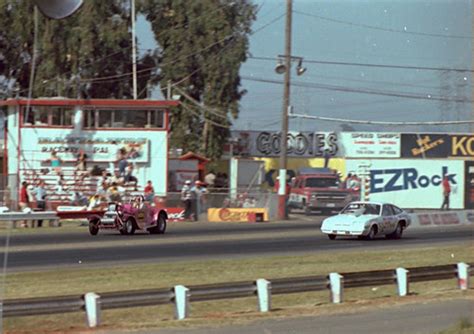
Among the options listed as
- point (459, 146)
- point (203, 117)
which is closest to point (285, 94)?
point (459, 146)

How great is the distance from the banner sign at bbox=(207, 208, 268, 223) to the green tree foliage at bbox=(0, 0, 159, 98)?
8.37m

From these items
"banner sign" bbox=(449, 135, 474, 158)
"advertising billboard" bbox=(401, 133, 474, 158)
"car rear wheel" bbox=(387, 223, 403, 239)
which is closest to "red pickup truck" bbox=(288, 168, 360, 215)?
"advertising billboard" bbox=(401, 133, 474, 158)

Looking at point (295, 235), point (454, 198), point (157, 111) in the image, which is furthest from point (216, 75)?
point (295, 235)

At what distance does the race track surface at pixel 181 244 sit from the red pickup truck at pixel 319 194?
7722 mm

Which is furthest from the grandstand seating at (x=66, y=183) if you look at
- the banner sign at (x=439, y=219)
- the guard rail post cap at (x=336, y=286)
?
the guard rail post cap at (x=336, y=286)

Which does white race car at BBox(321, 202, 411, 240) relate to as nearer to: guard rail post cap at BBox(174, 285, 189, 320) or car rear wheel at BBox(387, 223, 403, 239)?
car rear wheel at BBox(387, 223, 403, 239)

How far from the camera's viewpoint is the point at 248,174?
4966 cm

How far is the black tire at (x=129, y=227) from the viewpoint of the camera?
23814 mm

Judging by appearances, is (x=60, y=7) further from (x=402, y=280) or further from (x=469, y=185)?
(x=469, y=185)

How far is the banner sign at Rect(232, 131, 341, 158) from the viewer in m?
58.1

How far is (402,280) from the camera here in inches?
623

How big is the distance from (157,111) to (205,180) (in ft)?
25.0

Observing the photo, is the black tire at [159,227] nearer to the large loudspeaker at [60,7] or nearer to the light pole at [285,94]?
the light pole at [285,94]

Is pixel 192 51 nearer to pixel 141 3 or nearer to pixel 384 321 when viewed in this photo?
pixel 141 3
